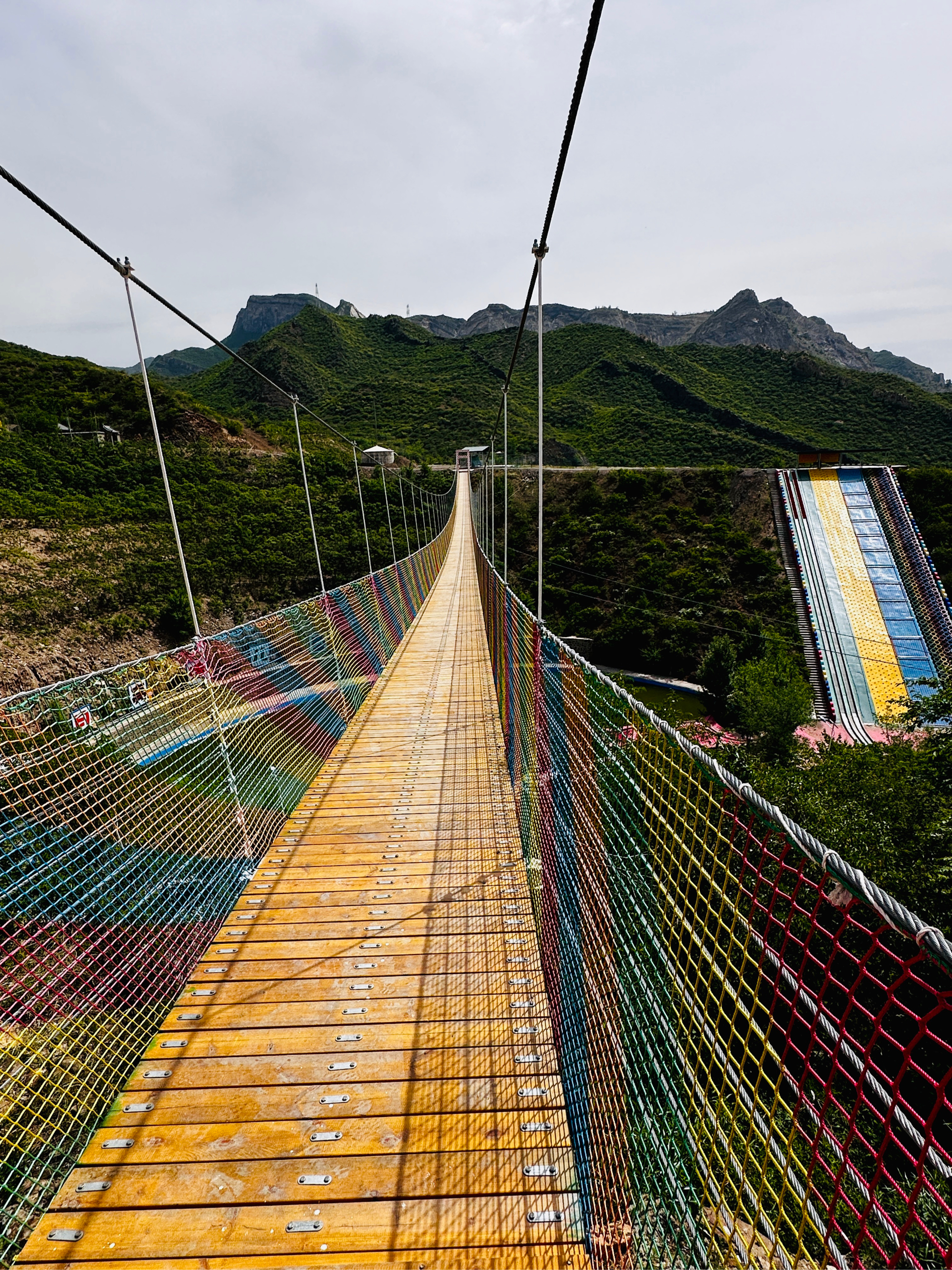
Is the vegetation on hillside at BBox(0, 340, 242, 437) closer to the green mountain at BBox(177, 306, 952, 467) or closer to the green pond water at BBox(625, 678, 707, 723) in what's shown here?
the green mountain at BBox(177, 306, 952, 467)

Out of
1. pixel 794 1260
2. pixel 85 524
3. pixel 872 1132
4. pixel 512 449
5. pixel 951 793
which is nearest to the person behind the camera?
pixel 794 1260

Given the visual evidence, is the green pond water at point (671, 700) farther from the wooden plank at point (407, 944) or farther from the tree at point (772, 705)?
the wooden plank at point (407, 944)

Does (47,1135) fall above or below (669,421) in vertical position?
below

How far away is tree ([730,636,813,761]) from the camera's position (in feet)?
51.5

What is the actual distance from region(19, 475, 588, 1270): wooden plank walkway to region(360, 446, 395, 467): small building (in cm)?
3236

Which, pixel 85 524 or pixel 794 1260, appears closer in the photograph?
pixel 794 1260

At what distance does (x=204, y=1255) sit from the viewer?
1.55m

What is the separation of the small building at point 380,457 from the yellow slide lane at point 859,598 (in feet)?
73.2

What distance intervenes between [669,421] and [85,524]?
39578 millimetres

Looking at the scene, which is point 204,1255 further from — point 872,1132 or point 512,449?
point 512,449

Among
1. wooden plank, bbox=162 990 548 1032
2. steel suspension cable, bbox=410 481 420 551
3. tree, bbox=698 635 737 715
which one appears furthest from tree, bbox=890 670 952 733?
steel suspension cable, bbox=410 481 420 551

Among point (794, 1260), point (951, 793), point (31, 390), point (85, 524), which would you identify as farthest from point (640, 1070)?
point (31, 390)

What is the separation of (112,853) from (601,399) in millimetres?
57529

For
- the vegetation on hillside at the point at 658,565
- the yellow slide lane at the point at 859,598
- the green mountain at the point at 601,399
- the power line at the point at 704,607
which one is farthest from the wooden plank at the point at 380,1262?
the green mountain at the point at 601,399
